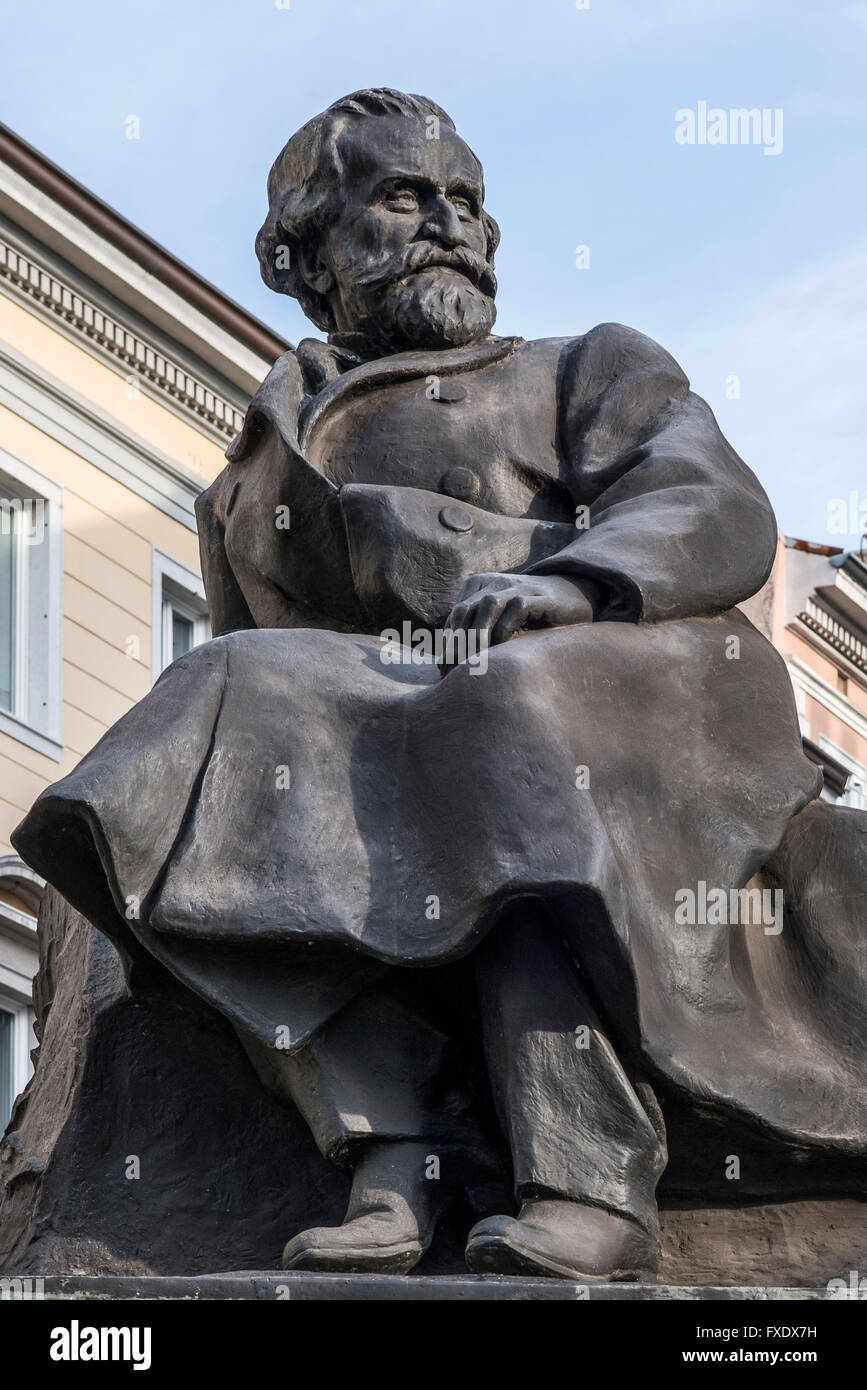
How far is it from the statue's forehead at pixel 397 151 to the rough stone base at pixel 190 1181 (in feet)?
4.91

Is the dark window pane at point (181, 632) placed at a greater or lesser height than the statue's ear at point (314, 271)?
greater

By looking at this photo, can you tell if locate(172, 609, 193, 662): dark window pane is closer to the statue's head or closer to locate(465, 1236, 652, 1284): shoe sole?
the statue's head

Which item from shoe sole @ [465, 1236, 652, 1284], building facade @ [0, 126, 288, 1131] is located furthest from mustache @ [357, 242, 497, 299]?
building facade @ [0, 126, 288, 1131]

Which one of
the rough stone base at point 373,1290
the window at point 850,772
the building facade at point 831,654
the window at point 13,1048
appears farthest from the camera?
the window at point 850,772

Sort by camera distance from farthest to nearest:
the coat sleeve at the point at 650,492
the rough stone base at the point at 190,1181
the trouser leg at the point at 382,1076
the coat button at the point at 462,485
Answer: the coat button at the point at 462,485
the coat sleeve at the point at 650,492
the rough stone base at the point at 190,1181
the trouser leg at the point at 382,1076

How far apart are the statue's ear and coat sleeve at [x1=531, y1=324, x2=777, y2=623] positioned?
483 mm

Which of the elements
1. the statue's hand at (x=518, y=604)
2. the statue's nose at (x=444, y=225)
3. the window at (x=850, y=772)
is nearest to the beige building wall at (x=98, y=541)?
the window at (x=850, y=772)

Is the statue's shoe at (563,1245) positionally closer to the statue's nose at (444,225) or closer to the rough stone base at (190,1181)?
the rough stone base at (190,1181)

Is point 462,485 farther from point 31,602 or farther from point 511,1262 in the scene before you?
point 31,602

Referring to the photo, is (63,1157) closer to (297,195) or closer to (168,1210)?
(168,1210)

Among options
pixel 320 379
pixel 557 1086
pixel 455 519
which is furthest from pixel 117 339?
pixel 557 1086

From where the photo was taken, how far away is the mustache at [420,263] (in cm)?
547

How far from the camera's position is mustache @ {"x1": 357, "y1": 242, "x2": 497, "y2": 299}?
5.47 m

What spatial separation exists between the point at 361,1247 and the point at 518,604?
1.03 metres
